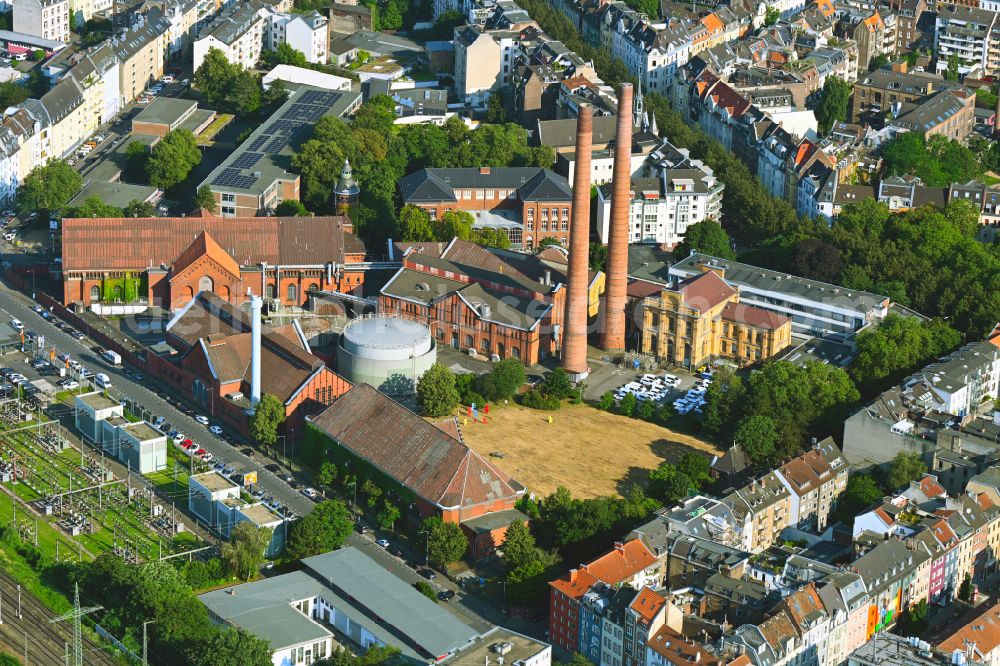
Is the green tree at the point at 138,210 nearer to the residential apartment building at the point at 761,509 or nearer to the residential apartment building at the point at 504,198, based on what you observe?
the residential apartment building at the point at 504,198

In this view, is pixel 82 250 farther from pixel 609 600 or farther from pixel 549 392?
pixel 609 600

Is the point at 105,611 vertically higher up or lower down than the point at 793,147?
lower down

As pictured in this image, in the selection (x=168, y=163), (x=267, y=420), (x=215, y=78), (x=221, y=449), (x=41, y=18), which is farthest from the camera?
(x=41, y=18)

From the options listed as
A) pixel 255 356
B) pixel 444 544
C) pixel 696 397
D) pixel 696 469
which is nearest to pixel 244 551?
pixel 444 544

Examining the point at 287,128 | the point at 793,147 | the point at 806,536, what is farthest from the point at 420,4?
the point at 806,536

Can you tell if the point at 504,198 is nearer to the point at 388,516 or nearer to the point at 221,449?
the point at 221,449

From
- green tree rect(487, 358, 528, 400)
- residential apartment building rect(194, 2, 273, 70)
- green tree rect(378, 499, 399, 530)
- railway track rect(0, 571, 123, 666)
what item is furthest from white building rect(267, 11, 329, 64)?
railway track rect(0, 571, 123, 666)
